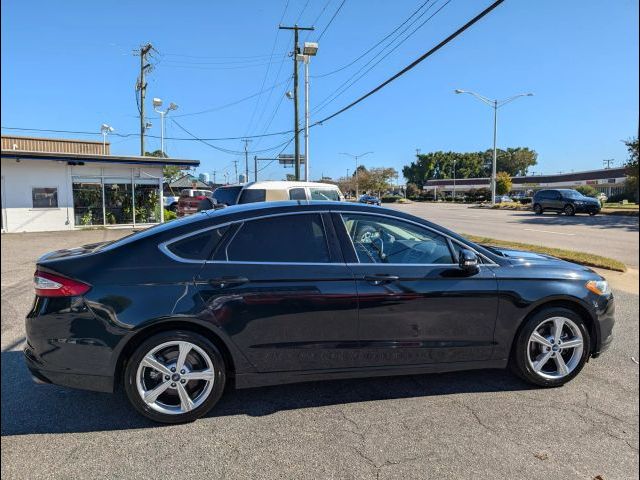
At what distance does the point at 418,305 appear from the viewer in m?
3.51

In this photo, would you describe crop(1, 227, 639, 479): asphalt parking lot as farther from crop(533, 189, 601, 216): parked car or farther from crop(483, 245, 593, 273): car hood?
crop(533, 189, 601, 216): parked car

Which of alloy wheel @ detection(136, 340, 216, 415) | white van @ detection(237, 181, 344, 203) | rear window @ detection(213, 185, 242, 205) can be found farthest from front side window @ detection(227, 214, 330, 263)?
rear window @ detection(213, 185, 242, 205)

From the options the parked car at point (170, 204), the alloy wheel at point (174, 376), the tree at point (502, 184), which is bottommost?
the alloy wheel at point (174, 376)

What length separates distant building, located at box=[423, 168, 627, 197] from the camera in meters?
69.5

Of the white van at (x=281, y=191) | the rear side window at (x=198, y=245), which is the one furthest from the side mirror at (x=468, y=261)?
the white van at (x=281, y=191)

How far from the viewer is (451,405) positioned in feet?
11.4

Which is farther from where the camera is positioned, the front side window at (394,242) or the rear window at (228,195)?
the rear window at (228,195)

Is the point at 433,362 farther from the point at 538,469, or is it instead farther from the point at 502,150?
the point at 502,150

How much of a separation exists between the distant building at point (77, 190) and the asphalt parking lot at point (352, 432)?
1758 cm

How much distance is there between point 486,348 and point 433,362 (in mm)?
468

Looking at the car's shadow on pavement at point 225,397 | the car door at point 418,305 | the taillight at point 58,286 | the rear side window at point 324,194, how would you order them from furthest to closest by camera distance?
the rear side window at point 324,194 → the car door at point 418,305 → the car's shadow on pavement at point 225,397 → the taillight at point 58,286

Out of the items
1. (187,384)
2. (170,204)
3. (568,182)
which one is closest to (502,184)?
(568,182)

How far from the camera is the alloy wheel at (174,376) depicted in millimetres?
3191

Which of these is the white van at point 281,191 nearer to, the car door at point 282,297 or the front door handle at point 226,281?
the car door at point 282,297
